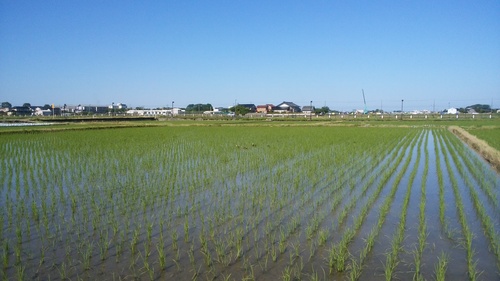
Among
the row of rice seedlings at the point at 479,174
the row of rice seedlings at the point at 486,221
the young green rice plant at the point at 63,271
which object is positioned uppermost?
the row of rice seedlings at the point at 479,174

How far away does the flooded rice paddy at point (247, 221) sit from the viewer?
324cm

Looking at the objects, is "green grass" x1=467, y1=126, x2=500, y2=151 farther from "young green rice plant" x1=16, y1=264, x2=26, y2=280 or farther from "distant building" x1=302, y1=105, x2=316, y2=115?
"distant building" x1=302, y1=105, x2=316, y2=115

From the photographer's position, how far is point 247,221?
14.9 feet

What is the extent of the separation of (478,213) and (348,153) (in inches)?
241

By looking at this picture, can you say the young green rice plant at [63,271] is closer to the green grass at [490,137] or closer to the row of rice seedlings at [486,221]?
the row of rice seedlings at [486,221]

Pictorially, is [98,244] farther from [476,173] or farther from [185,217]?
[476,173]

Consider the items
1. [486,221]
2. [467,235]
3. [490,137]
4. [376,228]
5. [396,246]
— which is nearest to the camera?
[396,246]

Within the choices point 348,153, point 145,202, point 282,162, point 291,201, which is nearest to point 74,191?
point 145,202

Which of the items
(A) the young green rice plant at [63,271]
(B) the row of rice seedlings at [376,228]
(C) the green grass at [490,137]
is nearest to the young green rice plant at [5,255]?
(A) the young green rice plant at [63,271]

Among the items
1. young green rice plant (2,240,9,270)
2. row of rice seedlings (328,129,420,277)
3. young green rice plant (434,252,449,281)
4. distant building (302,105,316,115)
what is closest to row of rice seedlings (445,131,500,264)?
young green rice plant (434,252,449,281)

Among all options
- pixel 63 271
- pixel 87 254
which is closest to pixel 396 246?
pixel 87 254

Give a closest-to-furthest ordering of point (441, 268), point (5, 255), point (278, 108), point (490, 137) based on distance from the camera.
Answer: point (441, 268), point (5, 255), point (490, 137), point (278, 108)

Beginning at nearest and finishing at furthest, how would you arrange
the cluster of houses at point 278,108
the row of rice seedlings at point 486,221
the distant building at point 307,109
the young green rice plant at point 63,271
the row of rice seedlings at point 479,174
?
the young green rice plant at point 63,271 → the row of rice seedlings at point 486,221 → the row of rice seedlings at point 479,174 → the distant building at point 307,109 → the cluster of houses at point 278,108

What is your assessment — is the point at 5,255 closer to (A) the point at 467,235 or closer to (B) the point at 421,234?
(B) the point at 421,234
